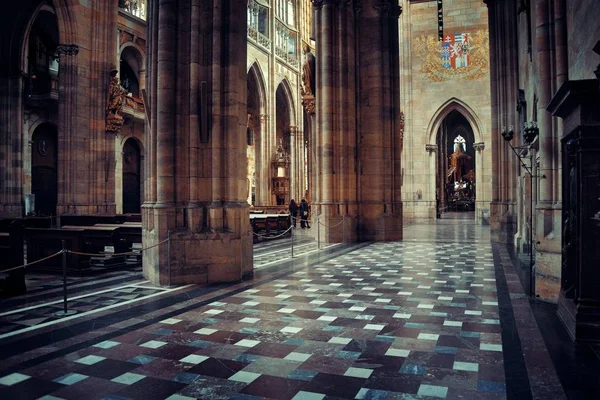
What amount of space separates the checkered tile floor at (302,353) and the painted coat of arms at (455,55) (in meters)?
26.5

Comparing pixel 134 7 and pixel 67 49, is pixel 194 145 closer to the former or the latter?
pixel 67 49

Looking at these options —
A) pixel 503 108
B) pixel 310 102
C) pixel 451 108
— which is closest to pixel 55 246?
pixel 310 102

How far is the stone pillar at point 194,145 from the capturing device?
322 inches

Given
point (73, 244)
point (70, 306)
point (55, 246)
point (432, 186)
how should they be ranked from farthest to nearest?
point (432, 186)
point (55, 246)
point (73, 244)
point (70, 306)

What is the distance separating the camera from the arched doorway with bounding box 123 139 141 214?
2791 centimetres

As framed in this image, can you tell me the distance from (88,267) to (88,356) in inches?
227

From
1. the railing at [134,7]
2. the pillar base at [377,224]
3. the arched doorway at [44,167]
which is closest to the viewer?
the pillar base at [377,224]

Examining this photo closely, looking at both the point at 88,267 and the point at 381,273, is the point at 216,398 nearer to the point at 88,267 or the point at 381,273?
the point at 381,273

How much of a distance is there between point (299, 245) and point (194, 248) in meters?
6.67

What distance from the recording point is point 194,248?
322 inches

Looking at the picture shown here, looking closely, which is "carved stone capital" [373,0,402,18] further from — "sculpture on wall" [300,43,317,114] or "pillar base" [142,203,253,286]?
"pillar base" [142,203,253,286]

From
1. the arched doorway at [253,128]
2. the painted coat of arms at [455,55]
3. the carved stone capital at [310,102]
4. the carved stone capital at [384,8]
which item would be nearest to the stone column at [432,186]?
the painted coat of arms at [455,55]

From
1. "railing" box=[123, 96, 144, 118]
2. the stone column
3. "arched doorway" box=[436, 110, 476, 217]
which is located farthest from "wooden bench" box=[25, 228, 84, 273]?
"arched doorway" box=[436, 110, 476, 217]

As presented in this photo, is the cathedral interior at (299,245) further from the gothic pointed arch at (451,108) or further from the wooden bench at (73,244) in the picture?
the gothic pointed arch at (451,108)
